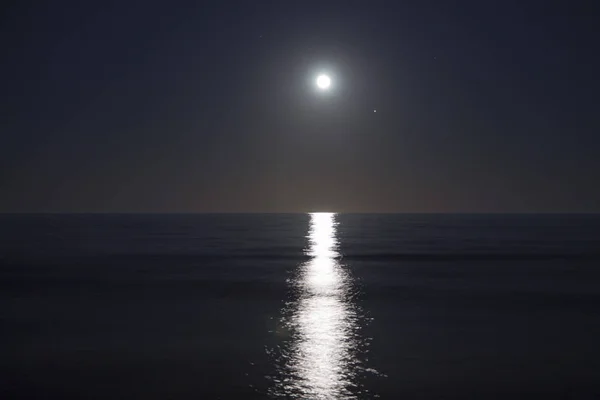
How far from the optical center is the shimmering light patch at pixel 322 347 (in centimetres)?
1182

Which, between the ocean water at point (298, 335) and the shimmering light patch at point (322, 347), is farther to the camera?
the ocean water at point (298, 335)

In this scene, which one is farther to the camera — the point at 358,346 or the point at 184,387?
the point at 358,346

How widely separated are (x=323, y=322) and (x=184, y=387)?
24.0ft

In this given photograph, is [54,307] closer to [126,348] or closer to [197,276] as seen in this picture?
[126,348]

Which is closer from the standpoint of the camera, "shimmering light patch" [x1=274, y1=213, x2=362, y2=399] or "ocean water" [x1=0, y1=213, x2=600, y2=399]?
"shimmering light patch" [x1=274, y1=213, x2=362, y2=399]

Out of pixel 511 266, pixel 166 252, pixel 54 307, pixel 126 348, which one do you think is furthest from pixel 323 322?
pixel 166 252

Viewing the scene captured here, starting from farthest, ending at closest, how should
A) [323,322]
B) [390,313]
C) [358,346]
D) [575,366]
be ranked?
[390,313] < [323,322] < [358,346] < [575,366]

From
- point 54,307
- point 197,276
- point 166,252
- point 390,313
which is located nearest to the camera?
point 390,313

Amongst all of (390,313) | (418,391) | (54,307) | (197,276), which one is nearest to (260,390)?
(418,391)

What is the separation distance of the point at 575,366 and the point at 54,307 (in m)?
19.5

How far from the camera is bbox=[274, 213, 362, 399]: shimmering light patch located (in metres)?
11.8

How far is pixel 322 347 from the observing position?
49.8ft

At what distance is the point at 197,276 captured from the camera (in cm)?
3219

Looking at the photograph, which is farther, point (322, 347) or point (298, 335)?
point (298, 335)
